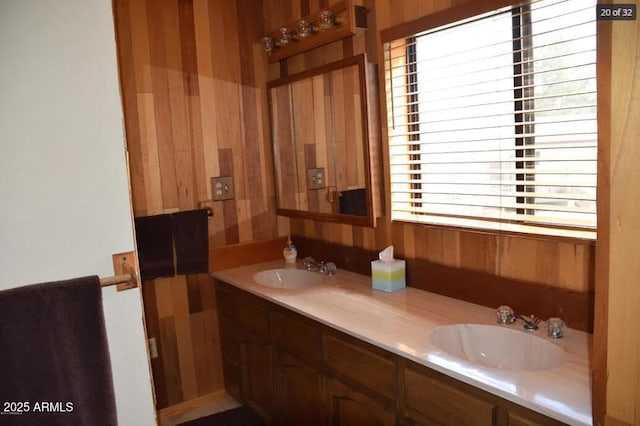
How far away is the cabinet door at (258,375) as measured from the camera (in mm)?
2574

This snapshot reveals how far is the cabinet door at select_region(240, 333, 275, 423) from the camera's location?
8.45ft

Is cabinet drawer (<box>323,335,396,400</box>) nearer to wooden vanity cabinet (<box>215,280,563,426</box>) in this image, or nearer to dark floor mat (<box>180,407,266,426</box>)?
wooden vanity cabinet (<box>215,280,563,426</box>)

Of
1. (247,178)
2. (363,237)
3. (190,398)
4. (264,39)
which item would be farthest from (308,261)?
(264,39)

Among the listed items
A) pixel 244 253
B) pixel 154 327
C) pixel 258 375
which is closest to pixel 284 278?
pixel 244 253

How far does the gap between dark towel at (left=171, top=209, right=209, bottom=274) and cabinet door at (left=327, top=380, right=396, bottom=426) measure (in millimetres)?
1125

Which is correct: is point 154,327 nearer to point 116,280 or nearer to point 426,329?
point 116,280

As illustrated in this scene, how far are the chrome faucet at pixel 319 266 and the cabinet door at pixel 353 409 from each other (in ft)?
2.38

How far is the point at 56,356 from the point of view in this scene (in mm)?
1341

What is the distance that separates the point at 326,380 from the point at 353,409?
0.62 ft

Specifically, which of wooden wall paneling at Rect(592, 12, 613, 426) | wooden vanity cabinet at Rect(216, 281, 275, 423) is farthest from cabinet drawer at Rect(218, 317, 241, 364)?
wooden wall paneling at Rect(592, 12, 613, 426)

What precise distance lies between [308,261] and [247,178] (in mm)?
664

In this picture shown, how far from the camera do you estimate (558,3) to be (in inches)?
67.8

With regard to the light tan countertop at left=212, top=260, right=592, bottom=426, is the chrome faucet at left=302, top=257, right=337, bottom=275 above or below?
above

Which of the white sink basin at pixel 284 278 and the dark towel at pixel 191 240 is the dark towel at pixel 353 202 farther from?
the dark towel at pixel 191 240
